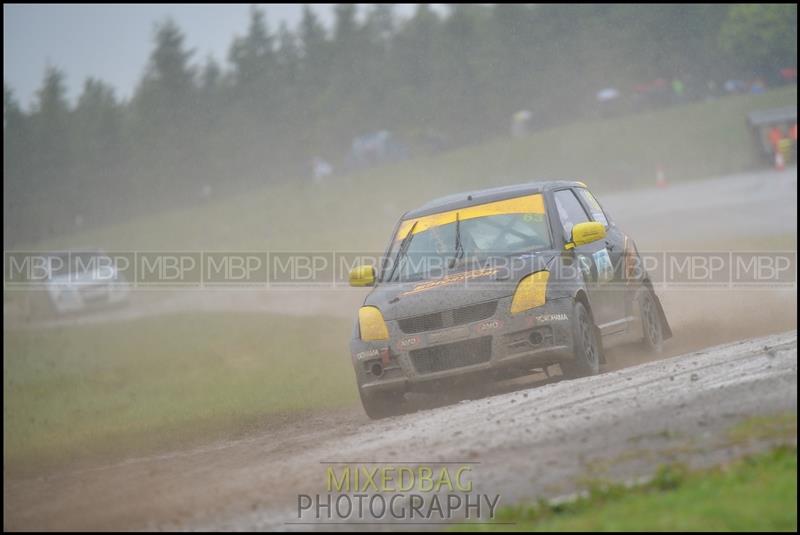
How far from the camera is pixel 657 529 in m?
4.58

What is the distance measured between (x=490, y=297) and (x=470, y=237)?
1.06 metres

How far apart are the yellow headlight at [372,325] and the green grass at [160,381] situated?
6.41ft

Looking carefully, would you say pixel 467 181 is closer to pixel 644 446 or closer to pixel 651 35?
pixel 651 35

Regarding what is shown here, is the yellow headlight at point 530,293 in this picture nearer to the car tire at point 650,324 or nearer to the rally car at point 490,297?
the rally car at point 490,297

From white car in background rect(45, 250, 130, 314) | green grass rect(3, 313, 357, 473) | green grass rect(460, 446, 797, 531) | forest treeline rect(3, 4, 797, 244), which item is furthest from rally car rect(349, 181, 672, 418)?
forest treeline rect(3, 4, 797, 244)

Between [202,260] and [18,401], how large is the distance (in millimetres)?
21356

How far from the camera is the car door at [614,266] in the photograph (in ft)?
32.1

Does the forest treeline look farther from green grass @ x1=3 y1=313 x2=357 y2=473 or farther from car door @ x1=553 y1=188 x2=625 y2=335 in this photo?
car door @ x1=553 y1=188 x2=625 y2=335

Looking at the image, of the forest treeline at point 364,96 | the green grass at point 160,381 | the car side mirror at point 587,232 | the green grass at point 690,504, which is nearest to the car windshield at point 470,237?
the car side mirror at point 587,232

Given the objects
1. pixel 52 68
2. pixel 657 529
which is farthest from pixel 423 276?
pixel 52 68

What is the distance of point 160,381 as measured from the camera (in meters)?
16.1

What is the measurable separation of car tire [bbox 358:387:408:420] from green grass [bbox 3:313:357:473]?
5.74 ft

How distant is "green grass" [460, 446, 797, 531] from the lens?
4566 mm

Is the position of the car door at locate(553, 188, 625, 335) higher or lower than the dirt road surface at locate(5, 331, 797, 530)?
higher
